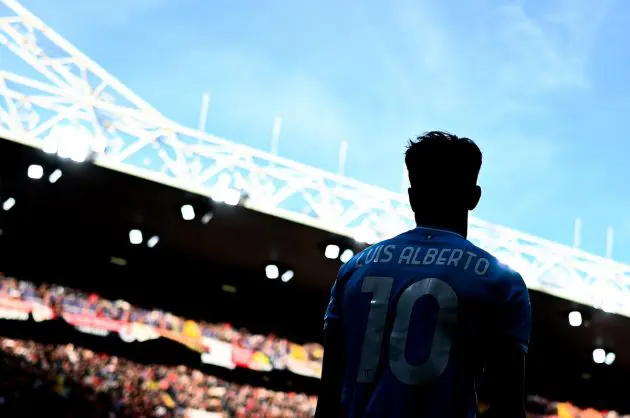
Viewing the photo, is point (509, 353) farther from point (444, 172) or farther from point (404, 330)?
point (444, 172)

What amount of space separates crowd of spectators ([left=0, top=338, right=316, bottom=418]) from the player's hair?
Answer: 11.7 metres

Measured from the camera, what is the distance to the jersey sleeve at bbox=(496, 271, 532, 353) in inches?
68.6

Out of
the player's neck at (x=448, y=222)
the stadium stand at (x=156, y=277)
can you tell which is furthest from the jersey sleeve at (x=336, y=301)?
the stadium stand at (x=156, y=277)

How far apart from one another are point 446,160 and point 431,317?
0.37 m

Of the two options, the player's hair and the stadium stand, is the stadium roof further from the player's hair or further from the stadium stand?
the player's hair

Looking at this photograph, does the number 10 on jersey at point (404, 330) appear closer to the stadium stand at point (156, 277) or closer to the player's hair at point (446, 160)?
the player's hair at point (446, 160)

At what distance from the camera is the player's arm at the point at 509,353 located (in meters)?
1.70

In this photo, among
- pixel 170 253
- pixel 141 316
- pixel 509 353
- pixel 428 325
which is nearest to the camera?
pixel 509 353

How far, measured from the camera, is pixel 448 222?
78.1 inches

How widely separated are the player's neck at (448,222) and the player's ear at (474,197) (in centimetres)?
4

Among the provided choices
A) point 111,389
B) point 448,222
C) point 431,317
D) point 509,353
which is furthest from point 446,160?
point 111,389

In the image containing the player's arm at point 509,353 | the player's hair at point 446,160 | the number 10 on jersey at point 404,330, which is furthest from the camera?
the player's hair at point 446,160

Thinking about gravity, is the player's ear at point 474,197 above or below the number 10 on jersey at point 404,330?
above

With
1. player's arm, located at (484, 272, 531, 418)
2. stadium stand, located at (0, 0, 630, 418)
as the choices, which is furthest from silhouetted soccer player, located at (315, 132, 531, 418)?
stadium stand, located at (0, 0, 630, 418)
